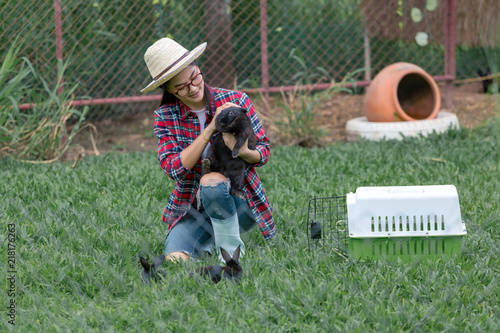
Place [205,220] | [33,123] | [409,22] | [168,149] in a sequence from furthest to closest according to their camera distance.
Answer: [409,22] → [33,123] → [205,220] → [168,149]

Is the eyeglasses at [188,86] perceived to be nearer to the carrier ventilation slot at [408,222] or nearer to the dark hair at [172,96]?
the dark hair at [172,96]

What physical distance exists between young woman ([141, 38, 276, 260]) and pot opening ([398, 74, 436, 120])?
12.9 ft

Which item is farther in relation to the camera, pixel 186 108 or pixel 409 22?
pixel 409 22

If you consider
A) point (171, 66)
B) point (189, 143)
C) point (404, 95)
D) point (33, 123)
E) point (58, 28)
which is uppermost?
point (171, 66)

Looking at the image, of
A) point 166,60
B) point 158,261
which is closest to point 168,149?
point 166,60

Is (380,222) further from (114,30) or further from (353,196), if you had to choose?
(114,30)

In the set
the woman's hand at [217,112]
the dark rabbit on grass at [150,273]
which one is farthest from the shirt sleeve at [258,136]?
the dark rabbit on grass at [150,273]

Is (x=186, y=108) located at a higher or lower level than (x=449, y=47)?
higher

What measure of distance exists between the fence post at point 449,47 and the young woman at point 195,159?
467 centimetres

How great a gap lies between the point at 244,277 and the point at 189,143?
0.77 metres

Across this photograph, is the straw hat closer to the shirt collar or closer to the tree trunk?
the shirt collar

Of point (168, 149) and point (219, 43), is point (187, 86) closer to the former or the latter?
point (168, 149)

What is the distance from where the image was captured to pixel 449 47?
23.4ft

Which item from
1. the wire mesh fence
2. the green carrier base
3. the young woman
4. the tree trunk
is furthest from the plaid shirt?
the tree trunk
